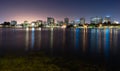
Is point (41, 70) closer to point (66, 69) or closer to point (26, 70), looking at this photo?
point (26, 70)

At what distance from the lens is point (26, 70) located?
13445mm

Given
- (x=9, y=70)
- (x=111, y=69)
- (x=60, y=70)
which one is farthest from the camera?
(x=111, y=69)

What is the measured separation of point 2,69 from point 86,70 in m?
5.92

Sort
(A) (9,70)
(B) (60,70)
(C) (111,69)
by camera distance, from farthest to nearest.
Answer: (C) (111,69) < (B) (60,70) < (A) (9,70)

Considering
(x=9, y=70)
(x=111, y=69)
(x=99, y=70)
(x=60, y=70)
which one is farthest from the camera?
(x=111, y=69)

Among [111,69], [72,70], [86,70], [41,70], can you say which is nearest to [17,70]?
[41,70]

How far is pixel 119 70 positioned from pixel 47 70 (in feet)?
20.1

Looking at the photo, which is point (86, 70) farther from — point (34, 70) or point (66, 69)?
point (34, 70)

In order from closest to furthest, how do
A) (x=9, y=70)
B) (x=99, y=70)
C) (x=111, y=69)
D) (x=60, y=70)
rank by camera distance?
1. (x=9, y=70)
2. (x=60, y=70)
3. (x=99, y=70)
4. (x=111, y=69)

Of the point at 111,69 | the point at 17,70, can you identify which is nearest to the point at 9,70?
the point at 17,70

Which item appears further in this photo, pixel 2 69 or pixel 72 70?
pixel 72 70

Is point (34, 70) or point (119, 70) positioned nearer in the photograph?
point (34, 70)

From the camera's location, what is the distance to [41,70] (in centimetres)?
1382

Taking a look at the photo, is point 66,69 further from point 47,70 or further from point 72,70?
point 47,70
